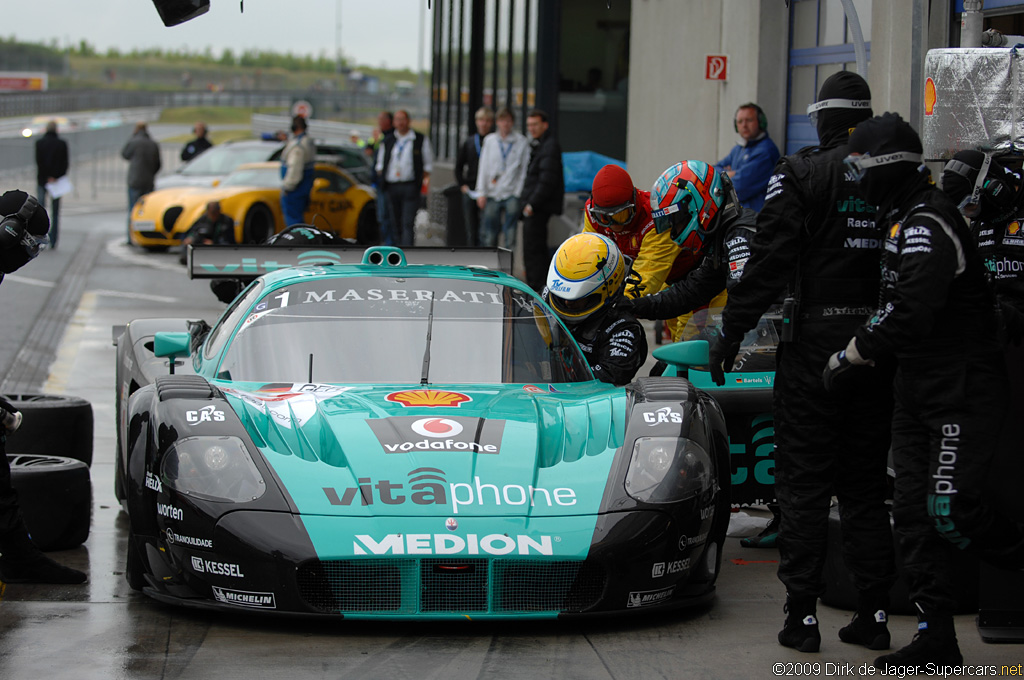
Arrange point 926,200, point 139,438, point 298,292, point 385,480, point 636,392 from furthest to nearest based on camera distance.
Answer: point 298,292
point 636,392
point 139,438
point 385,480
point 926,200

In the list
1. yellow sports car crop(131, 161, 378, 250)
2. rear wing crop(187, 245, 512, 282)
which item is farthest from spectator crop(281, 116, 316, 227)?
rear wing crop(187, 245, 512, 282)

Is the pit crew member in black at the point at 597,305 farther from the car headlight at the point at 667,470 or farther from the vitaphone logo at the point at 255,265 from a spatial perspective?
the vitaphone logo at the point at 255,265

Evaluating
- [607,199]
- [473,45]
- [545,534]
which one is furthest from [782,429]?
[473,45]

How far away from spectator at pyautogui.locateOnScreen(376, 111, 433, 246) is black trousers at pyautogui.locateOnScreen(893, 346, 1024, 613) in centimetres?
1426

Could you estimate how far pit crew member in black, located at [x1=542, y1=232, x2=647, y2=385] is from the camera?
6379mm

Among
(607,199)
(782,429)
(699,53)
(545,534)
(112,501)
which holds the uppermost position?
(699,53)

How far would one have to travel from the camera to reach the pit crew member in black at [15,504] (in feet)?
17.5

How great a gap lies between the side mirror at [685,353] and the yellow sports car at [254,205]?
15.2 metres

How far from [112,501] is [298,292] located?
6.15 feet

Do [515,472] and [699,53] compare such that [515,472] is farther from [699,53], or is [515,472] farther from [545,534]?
[699,53]

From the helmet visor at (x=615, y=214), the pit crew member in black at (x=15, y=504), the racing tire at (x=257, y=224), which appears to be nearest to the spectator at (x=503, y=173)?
the racing tire at (x=257, y=224)

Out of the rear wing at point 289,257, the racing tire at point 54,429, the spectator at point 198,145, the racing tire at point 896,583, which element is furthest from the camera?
the spectator at point 198,145

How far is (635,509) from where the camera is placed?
477cm

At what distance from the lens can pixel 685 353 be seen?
572 cm
